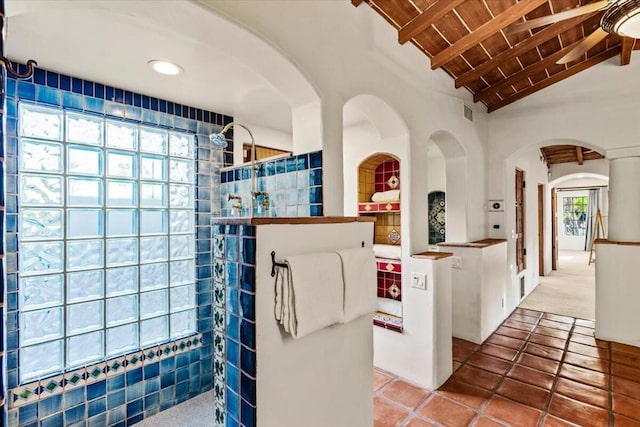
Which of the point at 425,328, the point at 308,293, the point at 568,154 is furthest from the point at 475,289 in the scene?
the point at 568,154

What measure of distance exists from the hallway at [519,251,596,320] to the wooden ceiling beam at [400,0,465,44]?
155 inches

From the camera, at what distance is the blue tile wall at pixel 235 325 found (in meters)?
1.14

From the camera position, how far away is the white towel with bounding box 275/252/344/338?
118 centimetres

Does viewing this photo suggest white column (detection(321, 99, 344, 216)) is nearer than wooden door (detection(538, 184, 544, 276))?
Yes

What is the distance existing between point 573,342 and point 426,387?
189cm

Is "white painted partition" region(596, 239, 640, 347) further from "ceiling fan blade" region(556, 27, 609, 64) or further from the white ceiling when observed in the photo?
the white ceiling

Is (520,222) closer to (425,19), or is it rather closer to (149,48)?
(425,19)

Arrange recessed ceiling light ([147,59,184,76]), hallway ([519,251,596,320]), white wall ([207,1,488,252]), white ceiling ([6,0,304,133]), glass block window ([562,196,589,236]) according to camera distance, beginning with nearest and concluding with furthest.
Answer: white ceiling ([6,0,304,133])
white wall ([207,1,488,252])
recessed ceiling light ([147,59,184,76])
hallway ([519,251,596,320])
glass block window ([562,196,589,236])

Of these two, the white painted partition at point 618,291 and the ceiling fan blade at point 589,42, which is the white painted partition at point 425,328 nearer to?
the ceiling fan blade at point 589,42

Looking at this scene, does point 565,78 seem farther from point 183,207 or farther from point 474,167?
point 183,207

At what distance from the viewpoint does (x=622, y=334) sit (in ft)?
10.3

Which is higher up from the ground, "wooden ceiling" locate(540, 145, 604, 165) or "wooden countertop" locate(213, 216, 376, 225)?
"wooden ceiling" locate(540, 145, 604, 165)

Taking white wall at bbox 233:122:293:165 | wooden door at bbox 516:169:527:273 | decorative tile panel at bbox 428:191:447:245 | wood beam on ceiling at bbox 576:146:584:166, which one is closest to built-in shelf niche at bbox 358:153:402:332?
white wall at bbox 233:122:293:165

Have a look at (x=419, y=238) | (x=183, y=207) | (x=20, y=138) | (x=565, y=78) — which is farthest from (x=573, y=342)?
(x=20, y=138)
